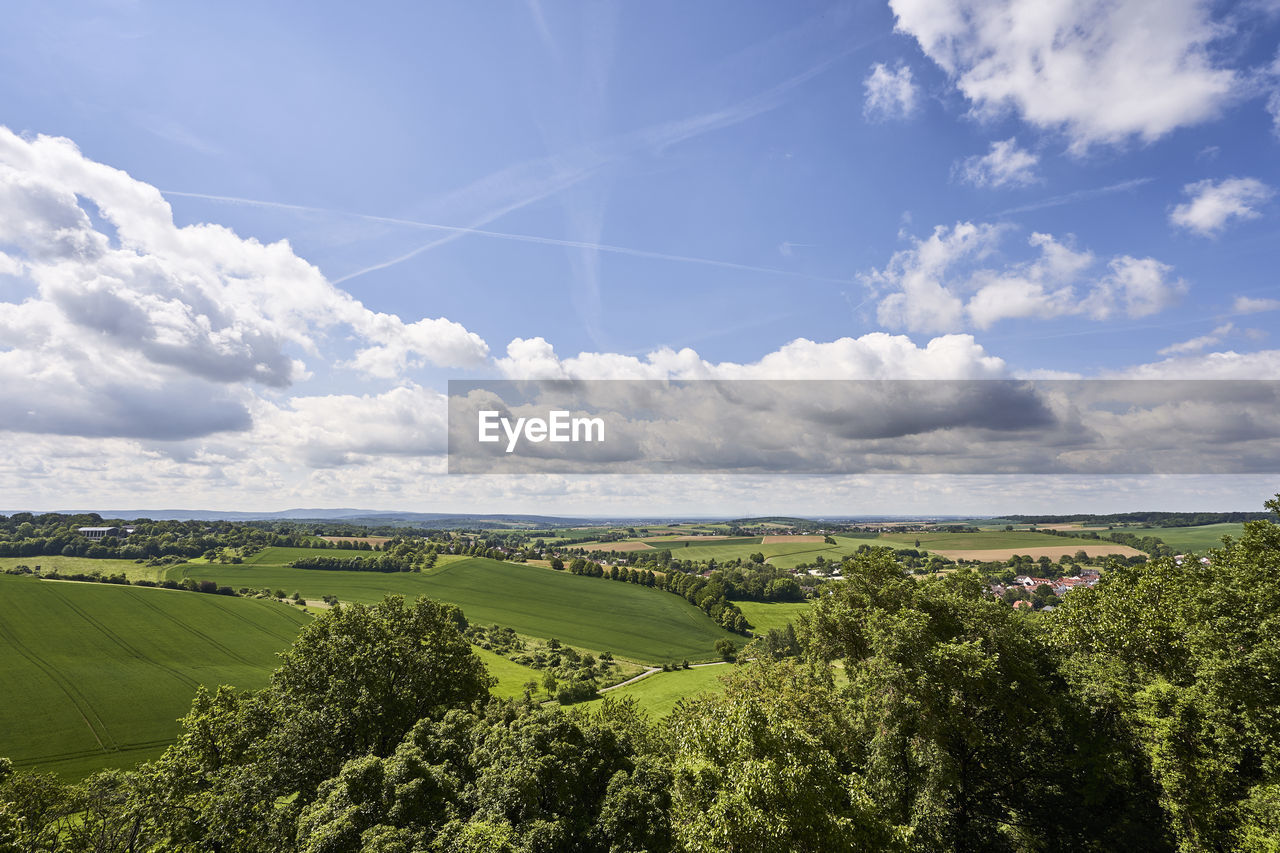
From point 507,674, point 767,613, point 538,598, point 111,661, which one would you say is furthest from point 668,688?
point 111,661

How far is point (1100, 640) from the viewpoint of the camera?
25328mm

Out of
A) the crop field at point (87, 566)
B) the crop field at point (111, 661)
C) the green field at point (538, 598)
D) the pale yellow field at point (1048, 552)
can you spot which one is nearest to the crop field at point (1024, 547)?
the pale yellow field at point (1048, 552)

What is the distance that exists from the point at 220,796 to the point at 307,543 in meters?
193

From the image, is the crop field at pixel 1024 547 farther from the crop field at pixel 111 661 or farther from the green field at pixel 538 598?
the crop field at pixel 111 661

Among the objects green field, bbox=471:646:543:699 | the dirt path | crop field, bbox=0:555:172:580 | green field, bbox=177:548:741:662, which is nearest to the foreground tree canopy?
green field, bbox=471:646:543:699

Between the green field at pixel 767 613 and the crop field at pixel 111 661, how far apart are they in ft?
311

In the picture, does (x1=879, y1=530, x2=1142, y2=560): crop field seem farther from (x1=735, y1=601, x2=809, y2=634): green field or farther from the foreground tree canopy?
the foreground tree canopy

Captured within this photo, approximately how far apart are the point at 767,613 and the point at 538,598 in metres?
59.3

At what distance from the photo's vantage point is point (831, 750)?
2428 centimetres

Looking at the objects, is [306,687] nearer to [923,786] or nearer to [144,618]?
[923,786]

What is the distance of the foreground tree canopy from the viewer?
1650 cm

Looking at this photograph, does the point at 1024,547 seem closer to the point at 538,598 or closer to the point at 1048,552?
the point at 1048,552

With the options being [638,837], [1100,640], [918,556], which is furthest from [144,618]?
[918,556]

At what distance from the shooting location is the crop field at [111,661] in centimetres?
4938
